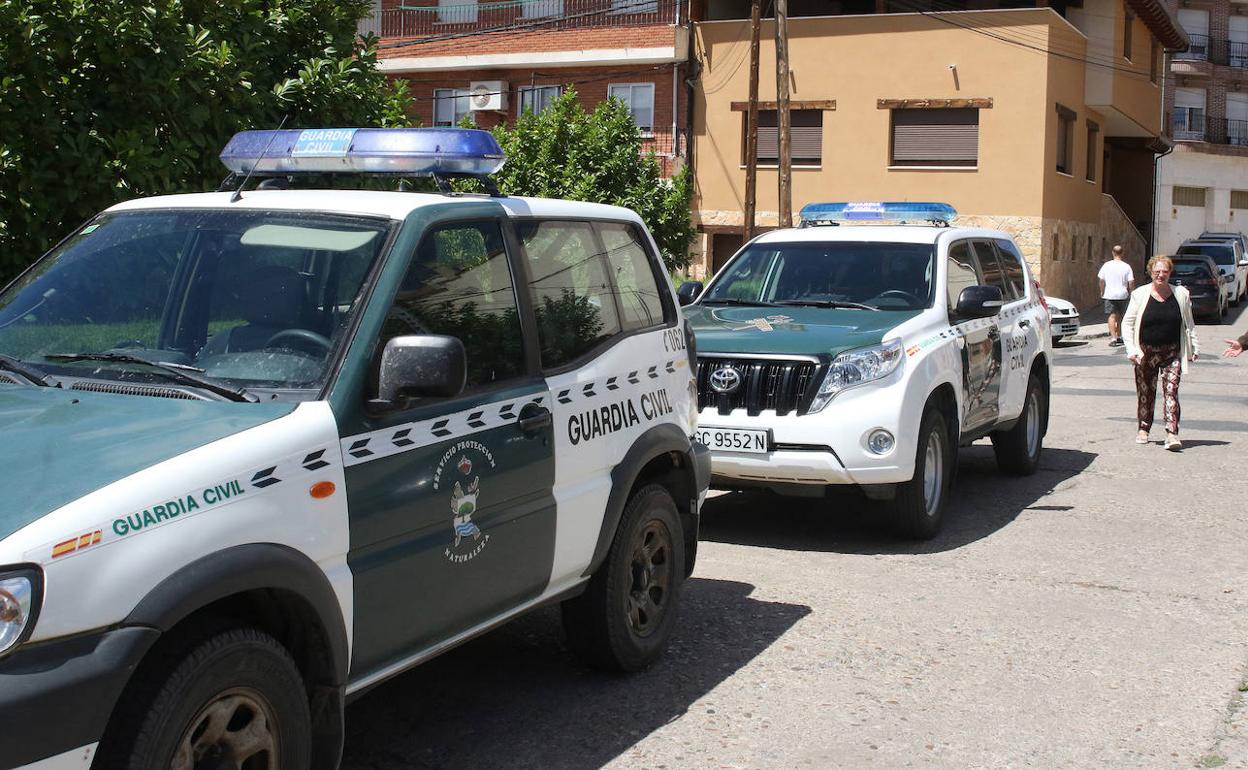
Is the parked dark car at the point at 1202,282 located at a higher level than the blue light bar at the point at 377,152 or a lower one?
lower

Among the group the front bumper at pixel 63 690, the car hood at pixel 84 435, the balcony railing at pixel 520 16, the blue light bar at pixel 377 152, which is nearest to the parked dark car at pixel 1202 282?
the balcony railing at pixel 520 16

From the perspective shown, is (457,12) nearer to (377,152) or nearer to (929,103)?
(929,103)

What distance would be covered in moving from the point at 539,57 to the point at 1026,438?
84.6ft

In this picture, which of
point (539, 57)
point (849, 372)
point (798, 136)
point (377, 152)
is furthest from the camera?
point (539, 57)

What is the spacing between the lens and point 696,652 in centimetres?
619

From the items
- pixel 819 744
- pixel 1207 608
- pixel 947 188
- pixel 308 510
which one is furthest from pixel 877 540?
pixel 947 188

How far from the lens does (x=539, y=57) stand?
35031 mm

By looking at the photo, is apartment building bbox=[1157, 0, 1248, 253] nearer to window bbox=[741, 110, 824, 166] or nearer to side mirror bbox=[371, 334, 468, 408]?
window bbox=[741, 110, 824, 166]

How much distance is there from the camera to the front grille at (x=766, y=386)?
27.2ft

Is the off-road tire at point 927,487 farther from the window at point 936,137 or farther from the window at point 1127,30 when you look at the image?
the window at point 1127,30

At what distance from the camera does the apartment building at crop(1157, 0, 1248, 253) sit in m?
60.5

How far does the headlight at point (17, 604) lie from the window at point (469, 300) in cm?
144

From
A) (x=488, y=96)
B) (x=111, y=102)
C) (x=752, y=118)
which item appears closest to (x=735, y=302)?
(x=111, y=102)

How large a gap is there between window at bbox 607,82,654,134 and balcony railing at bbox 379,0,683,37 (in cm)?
148
